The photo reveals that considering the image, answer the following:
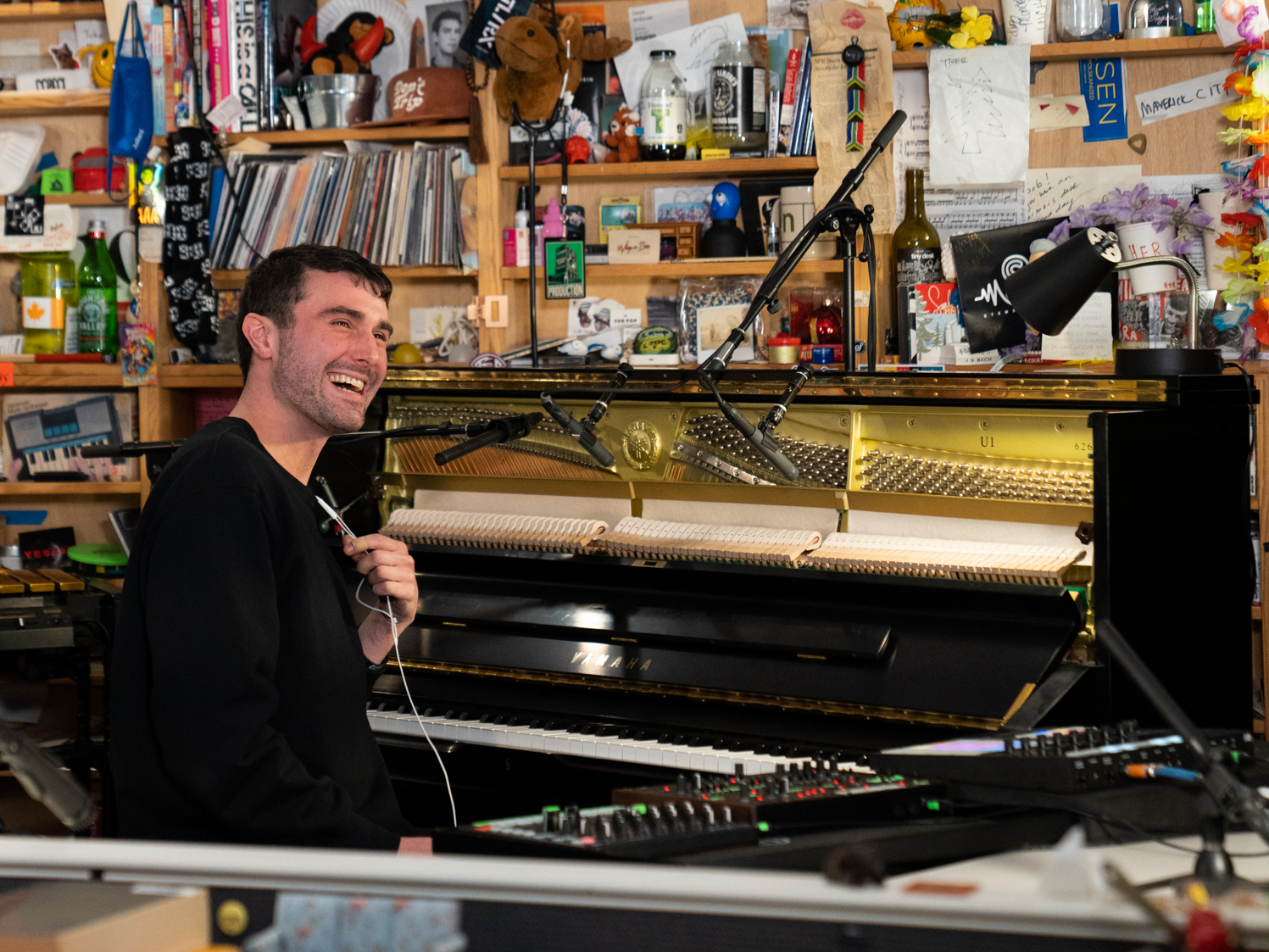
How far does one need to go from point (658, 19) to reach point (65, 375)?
2165mm

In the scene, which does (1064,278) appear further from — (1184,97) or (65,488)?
(65,488)

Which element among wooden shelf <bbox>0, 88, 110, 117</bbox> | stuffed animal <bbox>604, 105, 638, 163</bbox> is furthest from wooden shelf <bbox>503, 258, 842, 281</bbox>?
wooden shelf <bbox>0, 88, 110, 117</bbox>

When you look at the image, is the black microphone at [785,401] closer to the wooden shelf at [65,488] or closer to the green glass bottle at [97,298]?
the wooden shelf at [65,488]

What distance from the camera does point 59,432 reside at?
4195 mm

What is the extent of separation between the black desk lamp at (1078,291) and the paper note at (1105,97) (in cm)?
129

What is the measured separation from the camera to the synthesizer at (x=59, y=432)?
416 centimetres

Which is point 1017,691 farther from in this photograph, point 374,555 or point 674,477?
point 374,555

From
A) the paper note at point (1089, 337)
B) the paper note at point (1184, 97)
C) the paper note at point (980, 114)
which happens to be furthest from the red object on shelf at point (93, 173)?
the paper note at point (1184, 97)

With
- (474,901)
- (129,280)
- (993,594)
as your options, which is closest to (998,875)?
(474,901)

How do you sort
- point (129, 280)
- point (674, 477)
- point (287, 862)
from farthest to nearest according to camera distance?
point (129, 280) → point (674, 477) → point (287, 862)

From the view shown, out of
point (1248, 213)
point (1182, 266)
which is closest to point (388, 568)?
point (1182, 266)

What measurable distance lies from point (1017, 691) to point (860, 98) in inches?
75.6

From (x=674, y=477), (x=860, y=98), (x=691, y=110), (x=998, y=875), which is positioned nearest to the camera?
(x=998, y=875)

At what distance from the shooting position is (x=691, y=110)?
3.67m
